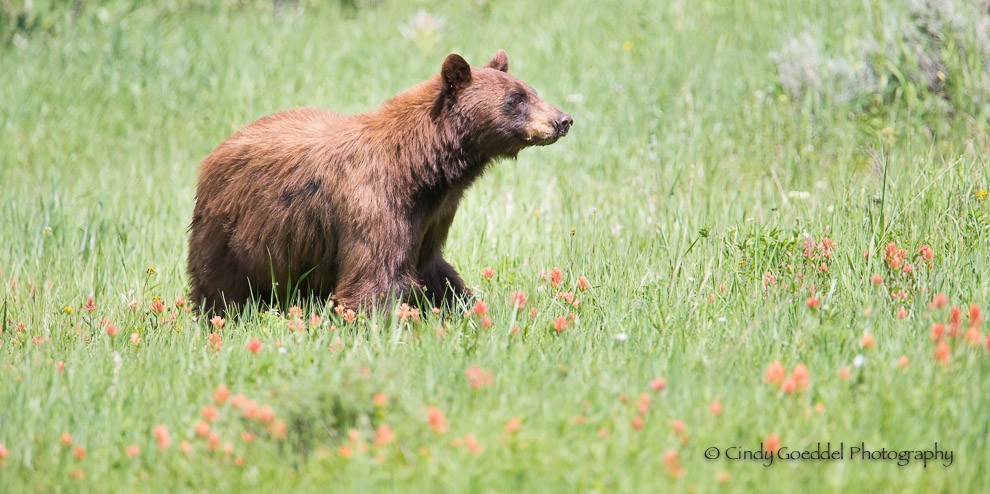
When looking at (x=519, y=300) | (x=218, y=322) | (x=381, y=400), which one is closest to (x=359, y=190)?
(x=218, y=322)

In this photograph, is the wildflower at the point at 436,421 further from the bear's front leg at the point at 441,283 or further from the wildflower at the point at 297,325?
the bear's front leg at the point at 441,283

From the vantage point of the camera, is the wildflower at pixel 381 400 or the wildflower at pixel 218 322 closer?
the wildflower at pixel 381 400

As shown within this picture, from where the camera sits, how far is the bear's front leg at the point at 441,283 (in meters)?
5.55

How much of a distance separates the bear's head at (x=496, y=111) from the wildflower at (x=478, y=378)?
1.99 metres

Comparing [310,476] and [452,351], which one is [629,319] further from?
[310,476]

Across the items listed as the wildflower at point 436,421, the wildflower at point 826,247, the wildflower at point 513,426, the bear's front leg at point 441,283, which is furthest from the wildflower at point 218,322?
the wildflower at point 826,247

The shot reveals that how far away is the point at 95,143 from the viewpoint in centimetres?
934

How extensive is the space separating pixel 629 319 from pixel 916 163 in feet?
8.14

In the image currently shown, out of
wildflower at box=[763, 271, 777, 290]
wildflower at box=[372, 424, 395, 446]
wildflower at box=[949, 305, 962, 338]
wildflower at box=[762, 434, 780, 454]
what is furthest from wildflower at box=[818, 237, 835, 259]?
wildflower at box=[372, 424, 395, 446]

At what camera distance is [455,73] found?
5.25 m

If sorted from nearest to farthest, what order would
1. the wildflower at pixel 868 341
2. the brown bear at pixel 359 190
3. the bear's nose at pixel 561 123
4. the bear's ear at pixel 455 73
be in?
the wildflower at pixel 868 341
the brown bear at pixel 359 190
the bear's ear at pixel 455 73
the bear's nose at pixel 561 123

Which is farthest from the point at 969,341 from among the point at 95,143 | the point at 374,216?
the point at 95,143

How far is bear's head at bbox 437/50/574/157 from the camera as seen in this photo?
527 cm

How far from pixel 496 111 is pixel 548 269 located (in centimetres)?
111
